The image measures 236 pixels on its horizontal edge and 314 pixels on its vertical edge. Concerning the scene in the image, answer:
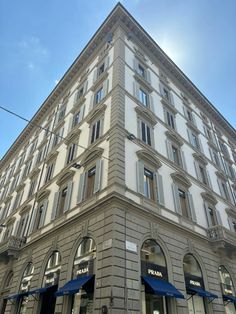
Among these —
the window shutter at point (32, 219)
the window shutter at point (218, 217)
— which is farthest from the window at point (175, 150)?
the window shutter at point (32, 219)

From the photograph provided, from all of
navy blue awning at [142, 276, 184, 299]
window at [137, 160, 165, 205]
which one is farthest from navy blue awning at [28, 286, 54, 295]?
window at [137, 160, 165, 205]

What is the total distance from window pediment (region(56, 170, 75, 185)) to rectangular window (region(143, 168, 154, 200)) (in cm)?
443

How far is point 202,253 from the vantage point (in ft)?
46.1

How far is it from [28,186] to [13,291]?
8.73 metres

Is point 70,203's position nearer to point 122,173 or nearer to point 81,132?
point 122,173

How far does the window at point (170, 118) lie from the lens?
19069 mm

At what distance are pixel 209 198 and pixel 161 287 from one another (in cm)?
885

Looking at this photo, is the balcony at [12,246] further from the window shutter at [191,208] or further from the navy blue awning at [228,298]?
the navy blue awning at [228,298]

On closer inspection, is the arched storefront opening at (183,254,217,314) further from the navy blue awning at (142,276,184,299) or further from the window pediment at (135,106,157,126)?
the window pediment at (135,106,157,126)

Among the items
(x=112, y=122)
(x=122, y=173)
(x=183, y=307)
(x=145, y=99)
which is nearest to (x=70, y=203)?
(x=122, y=173)

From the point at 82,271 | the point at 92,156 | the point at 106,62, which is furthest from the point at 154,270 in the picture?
the point at 106,62

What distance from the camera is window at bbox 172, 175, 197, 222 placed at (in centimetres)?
1437

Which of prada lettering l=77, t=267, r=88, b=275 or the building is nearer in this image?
the building

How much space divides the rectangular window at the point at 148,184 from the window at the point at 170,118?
6269mm
